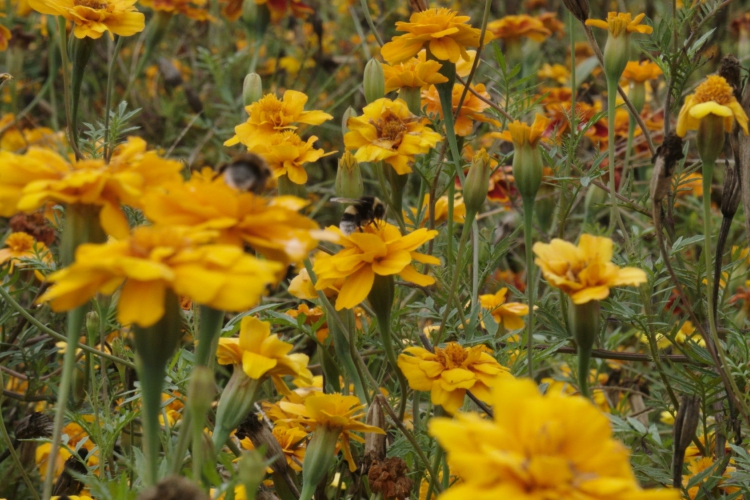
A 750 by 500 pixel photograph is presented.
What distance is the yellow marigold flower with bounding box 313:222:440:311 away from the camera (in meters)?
0.65

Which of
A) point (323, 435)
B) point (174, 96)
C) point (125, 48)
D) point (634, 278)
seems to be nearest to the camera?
point (634, 278)

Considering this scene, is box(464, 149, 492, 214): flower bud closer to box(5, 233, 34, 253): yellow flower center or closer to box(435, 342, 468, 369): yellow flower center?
box(435, 342, 468, 369): yellow flower center

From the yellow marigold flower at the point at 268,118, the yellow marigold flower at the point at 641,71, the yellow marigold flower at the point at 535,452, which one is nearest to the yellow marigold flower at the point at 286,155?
the yellow marigold flower at the point at 268,118

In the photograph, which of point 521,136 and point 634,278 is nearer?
point 634,278

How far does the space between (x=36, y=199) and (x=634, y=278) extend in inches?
14.9

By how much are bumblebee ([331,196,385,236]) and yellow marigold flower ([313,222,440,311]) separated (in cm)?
3

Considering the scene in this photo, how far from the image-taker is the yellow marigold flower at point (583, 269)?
550 millimetres

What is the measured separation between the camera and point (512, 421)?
38 centimetres

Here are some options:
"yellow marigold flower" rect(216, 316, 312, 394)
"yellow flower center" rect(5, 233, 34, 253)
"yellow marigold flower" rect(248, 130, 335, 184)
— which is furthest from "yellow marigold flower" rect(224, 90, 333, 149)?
"yellow flower center" rect(5, 233, 34, 253)

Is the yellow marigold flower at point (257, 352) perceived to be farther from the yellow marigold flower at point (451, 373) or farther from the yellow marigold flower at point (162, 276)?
the yellow marigold flower at point (162, 276)

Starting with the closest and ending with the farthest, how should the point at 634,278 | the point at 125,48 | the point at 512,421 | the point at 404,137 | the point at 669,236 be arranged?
1. the point at 512,421
2. the point at 634,278
3. the point at 404,137
4. the point at 669,236
5. the point at 125,48

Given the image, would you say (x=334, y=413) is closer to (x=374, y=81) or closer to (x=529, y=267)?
(x=529, y=267)

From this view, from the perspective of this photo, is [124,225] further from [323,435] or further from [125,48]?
[125,48]

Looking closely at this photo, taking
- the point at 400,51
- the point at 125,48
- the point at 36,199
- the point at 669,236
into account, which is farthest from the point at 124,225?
the point at 125,48
